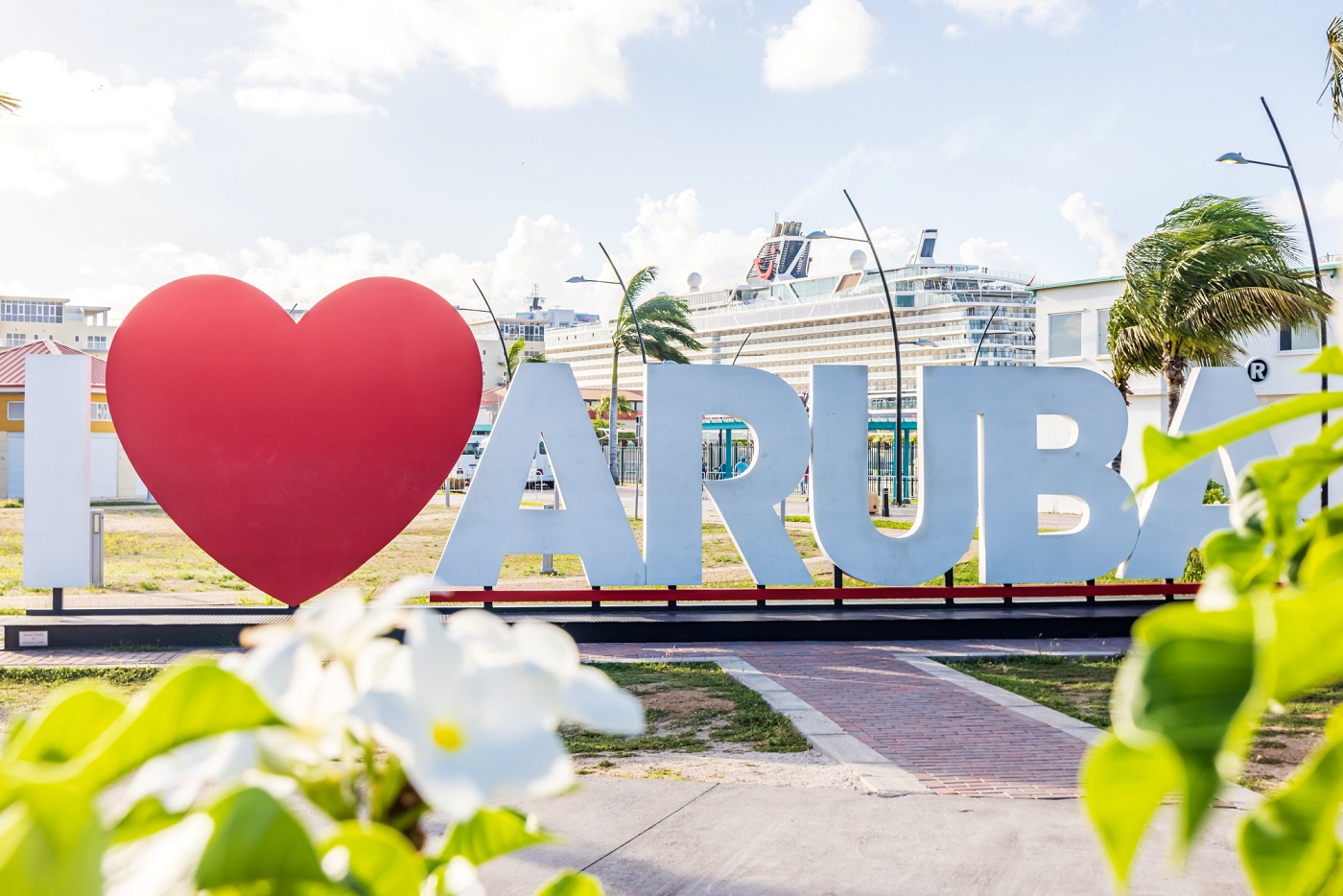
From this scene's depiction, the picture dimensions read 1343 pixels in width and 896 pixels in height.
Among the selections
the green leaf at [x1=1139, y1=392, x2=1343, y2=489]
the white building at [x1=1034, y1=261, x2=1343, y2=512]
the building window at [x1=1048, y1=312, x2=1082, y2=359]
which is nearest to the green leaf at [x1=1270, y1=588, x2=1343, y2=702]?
the green leaf at [x1=1139, y1=392, x2=1343, y2=489]

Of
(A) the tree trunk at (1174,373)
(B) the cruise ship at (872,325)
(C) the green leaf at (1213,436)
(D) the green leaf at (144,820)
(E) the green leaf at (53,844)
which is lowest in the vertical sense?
(D) the green leaf at (144,820)

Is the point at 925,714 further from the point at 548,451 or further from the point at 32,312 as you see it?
the point at 32,312

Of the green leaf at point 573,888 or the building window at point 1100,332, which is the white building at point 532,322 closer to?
the building window at point 1100,332

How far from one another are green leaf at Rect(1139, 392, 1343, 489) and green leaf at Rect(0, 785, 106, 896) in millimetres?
624

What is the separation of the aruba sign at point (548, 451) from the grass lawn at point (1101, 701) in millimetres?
1540

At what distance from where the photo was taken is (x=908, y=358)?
4003 inches

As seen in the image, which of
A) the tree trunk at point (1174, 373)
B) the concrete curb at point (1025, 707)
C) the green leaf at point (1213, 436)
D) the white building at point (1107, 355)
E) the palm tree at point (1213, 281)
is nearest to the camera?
the green leaf at point (1213, 436)

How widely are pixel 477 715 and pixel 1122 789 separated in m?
0.34

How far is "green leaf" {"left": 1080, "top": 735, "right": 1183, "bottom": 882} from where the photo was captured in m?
0.51

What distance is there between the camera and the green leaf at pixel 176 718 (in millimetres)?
499

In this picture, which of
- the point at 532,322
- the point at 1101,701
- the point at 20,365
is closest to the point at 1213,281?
the point at 1101,701

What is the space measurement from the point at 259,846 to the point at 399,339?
9.29m

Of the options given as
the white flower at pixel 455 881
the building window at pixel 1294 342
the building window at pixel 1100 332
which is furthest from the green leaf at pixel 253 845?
the building window at pixel 1100 332

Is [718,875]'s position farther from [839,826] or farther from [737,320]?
[737,320]
